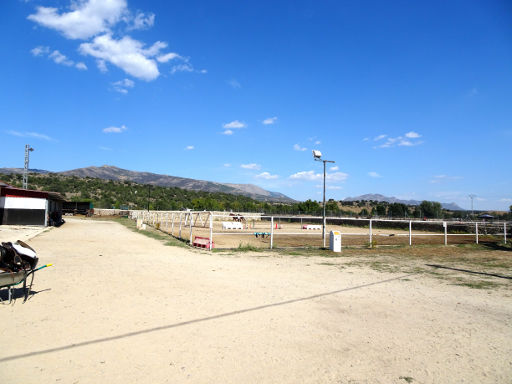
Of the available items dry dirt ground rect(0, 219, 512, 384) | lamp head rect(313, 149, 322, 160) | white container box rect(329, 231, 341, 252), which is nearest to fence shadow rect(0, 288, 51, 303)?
dry dirt ground rect(0, 219, 512, 384)

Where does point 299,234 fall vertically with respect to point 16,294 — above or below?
above

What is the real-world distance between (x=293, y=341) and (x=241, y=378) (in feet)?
3.68

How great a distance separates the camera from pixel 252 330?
14.3 ft

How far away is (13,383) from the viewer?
2.89 metres

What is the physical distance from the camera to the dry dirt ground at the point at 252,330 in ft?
10.6

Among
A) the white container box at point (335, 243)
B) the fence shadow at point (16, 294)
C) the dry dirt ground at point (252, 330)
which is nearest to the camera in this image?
the dry dirt ground at point (252, 330)

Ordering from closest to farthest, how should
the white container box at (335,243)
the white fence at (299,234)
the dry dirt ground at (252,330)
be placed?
the dry dirt ground at (252,330)
the white container box at (335,243)
the white fence at (299,234)

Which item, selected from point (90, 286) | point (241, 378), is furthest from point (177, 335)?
point (90, 286)

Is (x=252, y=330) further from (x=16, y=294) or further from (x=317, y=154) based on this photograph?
(x=317, y=154)

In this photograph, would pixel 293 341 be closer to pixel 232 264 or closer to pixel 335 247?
pixel 232 264

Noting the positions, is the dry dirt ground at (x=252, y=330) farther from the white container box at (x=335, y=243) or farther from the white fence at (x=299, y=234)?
the white container box at (x=335, y=243)

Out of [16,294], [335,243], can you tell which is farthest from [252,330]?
[335,243]

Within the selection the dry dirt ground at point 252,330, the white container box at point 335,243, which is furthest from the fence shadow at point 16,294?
the white container box at point 335,243

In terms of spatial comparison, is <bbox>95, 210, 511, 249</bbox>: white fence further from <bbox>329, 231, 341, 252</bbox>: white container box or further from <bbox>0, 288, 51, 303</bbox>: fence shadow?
<bbox>0, 288, 51, 303</bbox>: fence shadow
